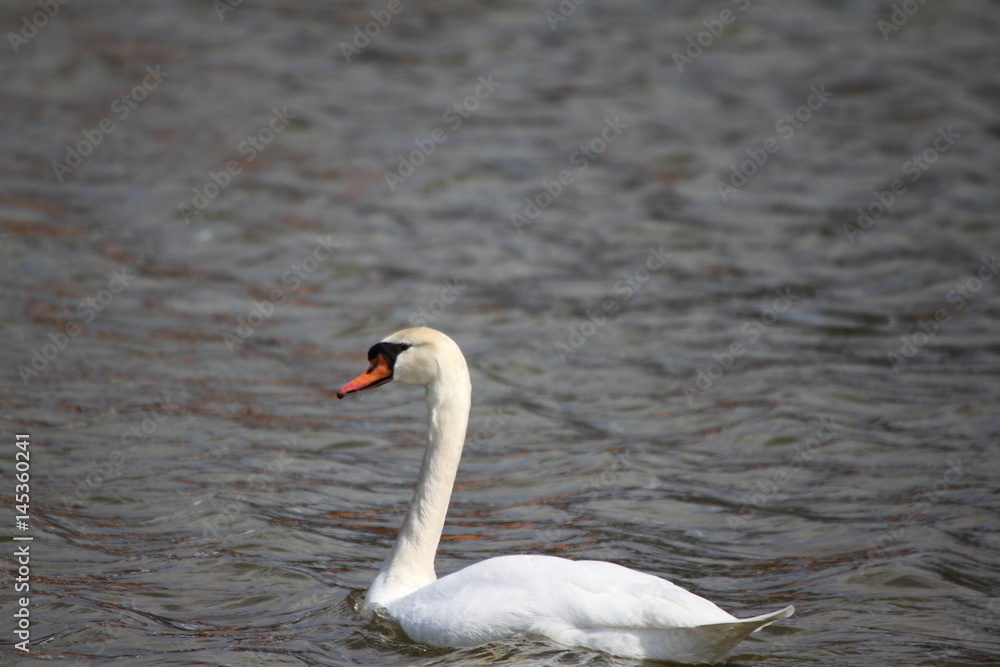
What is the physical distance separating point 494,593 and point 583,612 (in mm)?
415

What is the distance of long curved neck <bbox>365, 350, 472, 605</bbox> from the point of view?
18.6 ft

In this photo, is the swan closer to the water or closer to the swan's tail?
the swan's tail

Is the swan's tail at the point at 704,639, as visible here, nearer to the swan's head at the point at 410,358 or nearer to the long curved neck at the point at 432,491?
the long curved neck at the point at 432,491

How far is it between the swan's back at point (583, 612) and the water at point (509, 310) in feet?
0.41

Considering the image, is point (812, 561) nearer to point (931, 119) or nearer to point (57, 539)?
point (57, 539)

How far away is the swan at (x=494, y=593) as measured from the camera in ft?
15.6

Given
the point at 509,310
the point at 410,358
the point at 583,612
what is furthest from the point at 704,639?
the point at 509,310

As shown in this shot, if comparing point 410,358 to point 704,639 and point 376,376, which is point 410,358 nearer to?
point 376,376

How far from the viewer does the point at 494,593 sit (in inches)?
198

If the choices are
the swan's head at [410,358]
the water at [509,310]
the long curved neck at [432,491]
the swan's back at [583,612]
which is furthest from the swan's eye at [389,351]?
the water at [509,310]

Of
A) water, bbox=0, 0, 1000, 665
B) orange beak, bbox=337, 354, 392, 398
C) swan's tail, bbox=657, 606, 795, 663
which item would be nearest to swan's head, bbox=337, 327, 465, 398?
orange beak, bbox=337, 354, 392, 398

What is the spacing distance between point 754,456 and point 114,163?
944cm

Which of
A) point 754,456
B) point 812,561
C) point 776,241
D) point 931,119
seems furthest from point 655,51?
point 812,561

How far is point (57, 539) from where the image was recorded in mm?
6500
